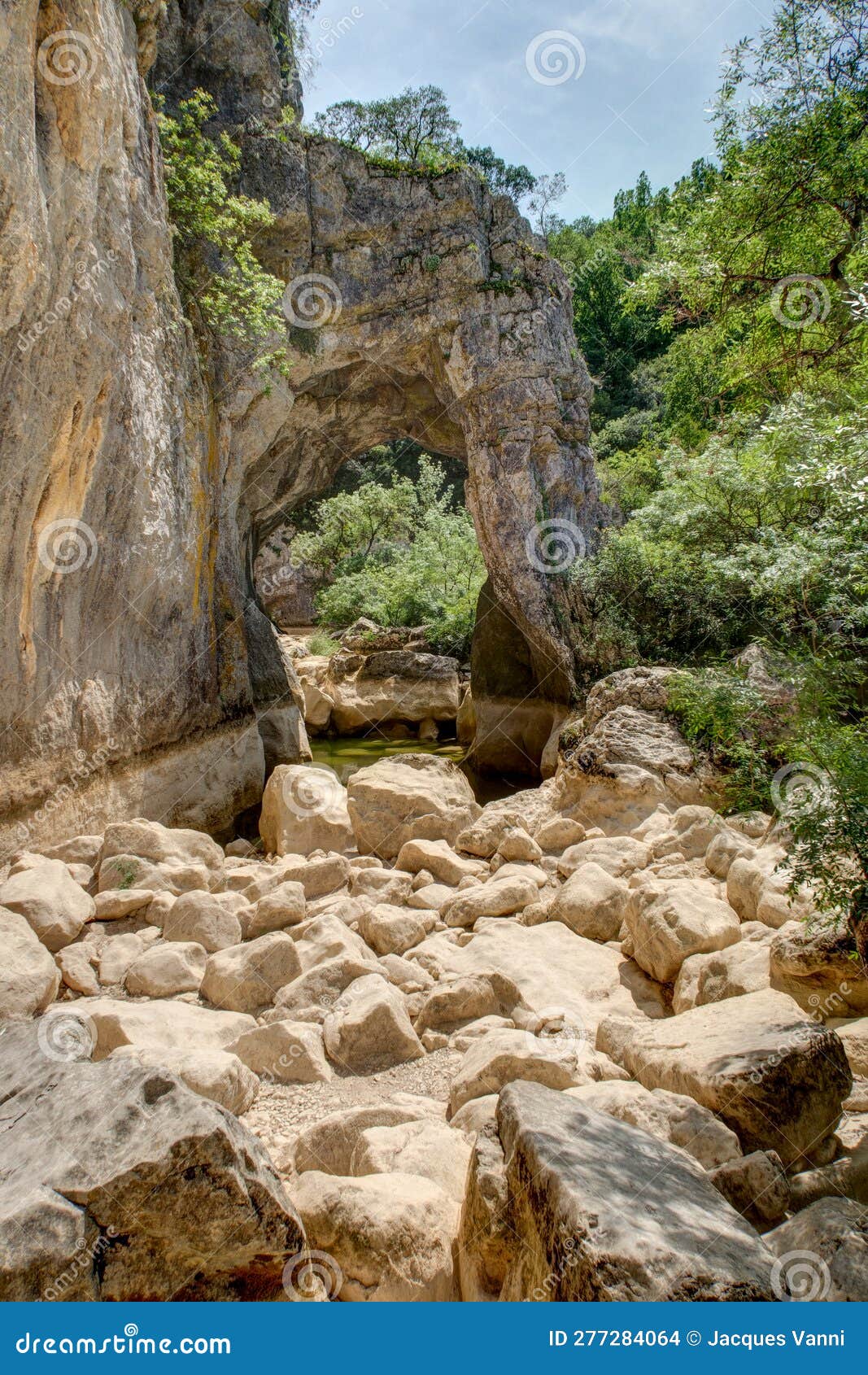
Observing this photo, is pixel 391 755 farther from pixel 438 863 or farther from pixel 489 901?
pixel 489 901

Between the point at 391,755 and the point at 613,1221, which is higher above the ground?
the point at 613,1221

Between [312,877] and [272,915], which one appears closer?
[272,915]

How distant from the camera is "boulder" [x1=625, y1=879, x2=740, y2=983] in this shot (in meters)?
4.17

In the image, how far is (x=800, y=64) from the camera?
604cm

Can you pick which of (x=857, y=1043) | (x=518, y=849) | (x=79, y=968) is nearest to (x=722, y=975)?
(x=857, y=1043)

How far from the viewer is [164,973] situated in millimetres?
4129

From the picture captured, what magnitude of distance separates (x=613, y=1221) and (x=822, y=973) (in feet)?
7.24

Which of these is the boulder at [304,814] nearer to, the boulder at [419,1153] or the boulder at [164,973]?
the boulder at [164,973]

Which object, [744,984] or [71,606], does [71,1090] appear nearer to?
[744,984]

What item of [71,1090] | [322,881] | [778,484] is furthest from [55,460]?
[778,484]

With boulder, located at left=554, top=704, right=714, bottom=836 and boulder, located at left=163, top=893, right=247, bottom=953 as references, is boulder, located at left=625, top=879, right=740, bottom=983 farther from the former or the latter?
boulder, located at left=554, top=704, right=714, bottom=836

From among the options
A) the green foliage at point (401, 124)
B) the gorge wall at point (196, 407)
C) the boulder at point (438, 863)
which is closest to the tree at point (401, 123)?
the green foliage at point (401, 124)

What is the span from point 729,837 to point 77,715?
5599 mm

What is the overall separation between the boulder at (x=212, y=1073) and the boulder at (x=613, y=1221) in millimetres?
1292
